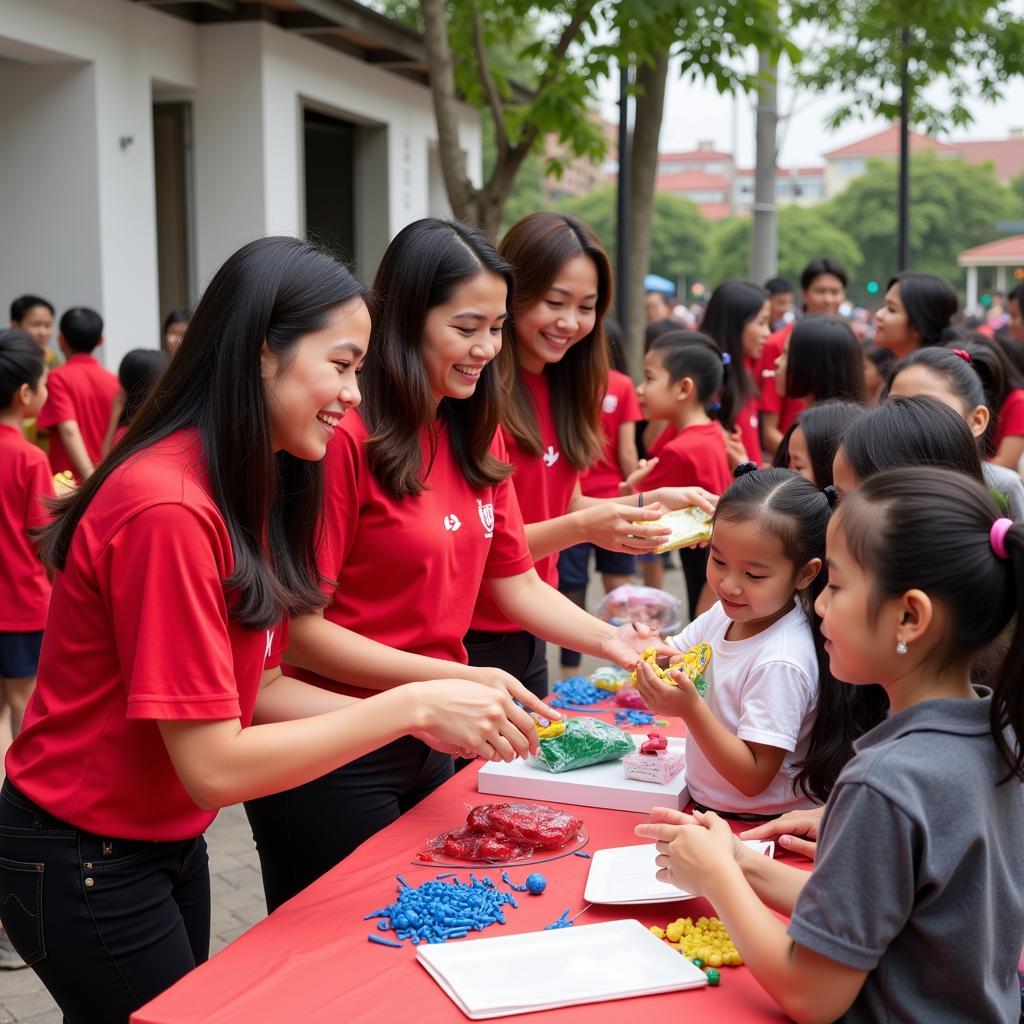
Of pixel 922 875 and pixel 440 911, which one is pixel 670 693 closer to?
pixel 440 911

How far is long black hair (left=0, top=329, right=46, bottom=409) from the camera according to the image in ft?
13.7

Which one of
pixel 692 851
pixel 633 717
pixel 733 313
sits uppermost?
pixel 733 313

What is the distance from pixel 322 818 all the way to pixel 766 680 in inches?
32.7

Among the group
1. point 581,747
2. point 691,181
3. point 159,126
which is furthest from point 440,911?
point 691,181

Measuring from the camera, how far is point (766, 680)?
2.16 meters

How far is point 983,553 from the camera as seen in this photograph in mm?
1488

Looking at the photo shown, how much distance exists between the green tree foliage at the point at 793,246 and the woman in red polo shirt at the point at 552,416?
194 feet

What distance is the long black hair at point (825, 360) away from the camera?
4.76 meters

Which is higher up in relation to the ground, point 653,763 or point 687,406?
point 687,406

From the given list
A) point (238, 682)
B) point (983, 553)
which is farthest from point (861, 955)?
point (238, 682)

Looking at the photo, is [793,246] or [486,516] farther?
[793,246]

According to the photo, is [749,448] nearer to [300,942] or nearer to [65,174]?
[300,942]

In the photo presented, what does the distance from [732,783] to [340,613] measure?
0.78 metres

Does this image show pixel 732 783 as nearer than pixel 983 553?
No
